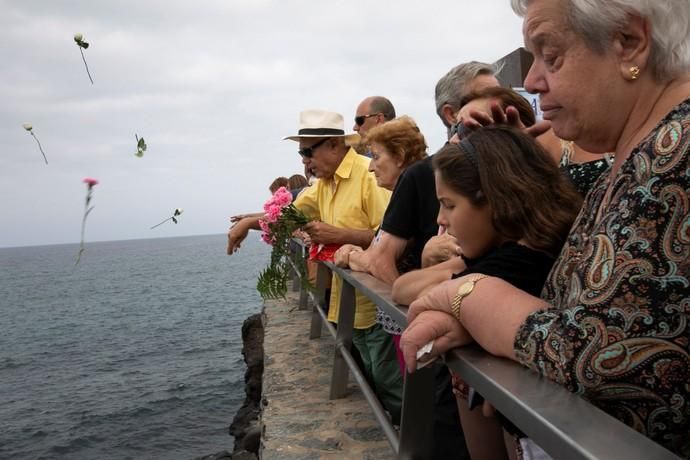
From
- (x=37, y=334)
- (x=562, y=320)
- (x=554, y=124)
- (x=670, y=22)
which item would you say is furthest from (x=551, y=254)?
(x=37, y=334)

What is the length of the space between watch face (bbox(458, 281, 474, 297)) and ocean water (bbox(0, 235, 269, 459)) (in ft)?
54.6

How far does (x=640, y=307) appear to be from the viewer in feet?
2.96

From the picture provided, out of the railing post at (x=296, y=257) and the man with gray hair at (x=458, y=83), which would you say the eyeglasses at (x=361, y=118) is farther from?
the man with gray hair at (x=458, y=83)

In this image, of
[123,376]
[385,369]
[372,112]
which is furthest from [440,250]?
[123,376]

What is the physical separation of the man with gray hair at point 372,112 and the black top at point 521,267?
3352 millimetres

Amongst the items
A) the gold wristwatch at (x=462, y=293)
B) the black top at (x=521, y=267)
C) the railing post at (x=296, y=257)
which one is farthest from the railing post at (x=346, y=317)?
the gold wristwatch at (x=462, y=293)

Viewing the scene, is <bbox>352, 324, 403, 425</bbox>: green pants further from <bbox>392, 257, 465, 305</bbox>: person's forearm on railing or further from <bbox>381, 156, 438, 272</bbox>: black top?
<bbox>392, 257, 465, 305</bbox>: person's forearm on railing

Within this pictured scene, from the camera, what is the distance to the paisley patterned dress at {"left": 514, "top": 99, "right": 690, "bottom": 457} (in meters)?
0.88

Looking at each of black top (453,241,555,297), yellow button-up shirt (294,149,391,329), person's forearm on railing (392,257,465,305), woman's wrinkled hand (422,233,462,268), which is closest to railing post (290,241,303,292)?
yellow button-up shirt (294,149,391,329)

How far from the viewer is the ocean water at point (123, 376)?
18.0 m

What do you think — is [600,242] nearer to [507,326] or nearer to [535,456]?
[507,326]

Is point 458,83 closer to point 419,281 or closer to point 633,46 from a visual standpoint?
point 419,281

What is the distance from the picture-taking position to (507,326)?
1135mm

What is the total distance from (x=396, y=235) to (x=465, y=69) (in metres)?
0.89
